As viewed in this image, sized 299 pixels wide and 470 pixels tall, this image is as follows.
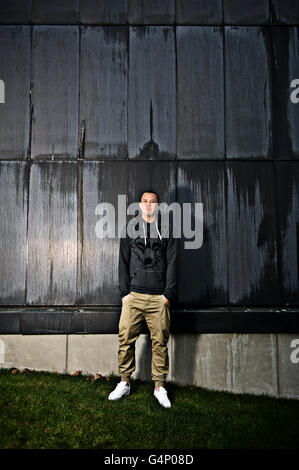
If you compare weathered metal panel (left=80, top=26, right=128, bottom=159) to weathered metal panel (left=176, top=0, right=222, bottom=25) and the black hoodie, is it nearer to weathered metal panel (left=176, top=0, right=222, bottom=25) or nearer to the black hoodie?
weathered metal panel (left=176, top=0, right=222, bottom=25)

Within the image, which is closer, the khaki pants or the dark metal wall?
the khaki pants

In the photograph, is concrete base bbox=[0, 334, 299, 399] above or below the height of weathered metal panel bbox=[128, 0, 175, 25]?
below

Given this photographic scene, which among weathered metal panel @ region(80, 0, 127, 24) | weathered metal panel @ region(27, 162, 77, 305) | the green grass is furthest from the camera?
weathered metal panel @ region(80, 0, 127, 24)

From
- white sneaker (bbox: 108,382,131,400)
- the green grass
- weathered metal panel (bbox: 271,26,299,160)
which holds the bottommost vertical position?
the green grass

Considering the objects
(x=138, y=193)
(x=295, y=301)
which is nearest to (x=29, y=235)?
(x=138, y=193)

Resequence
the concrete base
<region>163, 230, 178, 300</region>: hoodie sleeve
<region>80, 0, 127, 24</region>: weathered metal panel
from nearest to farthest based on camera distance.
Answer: <region>163, 230, 178, 300</region>: hoodie sleeve, the concrete base, <region>80, 0, 127, 24</region>: weathered metal panel

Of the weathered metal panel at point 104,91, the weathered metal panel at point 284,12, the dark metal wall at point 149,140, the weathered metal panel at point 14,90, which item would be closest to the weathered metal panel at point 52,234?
the dark metal wall at point 149,140

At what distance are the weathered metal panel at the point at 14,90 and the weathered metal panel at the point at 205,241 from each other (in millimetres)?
2857

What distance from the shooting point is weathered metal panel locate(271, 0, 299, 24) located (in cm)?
552

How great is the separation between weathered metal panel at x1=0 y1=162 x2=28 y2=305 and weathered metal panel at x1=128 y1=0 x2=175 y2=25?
3298 mm

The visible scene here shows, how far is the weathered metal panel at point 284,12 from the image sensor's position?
5.52m

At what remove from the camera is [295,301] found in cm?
516

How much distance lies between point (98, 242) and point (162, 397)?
2548 millimetres

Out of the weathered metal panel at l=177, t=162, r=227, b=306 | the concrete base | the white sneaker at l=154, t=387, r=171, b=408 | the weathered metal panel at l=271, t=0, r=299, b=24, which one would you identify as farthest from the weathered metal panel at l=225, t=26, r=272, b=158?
the white sneaker at l=154, t=387, r=171, b=408
